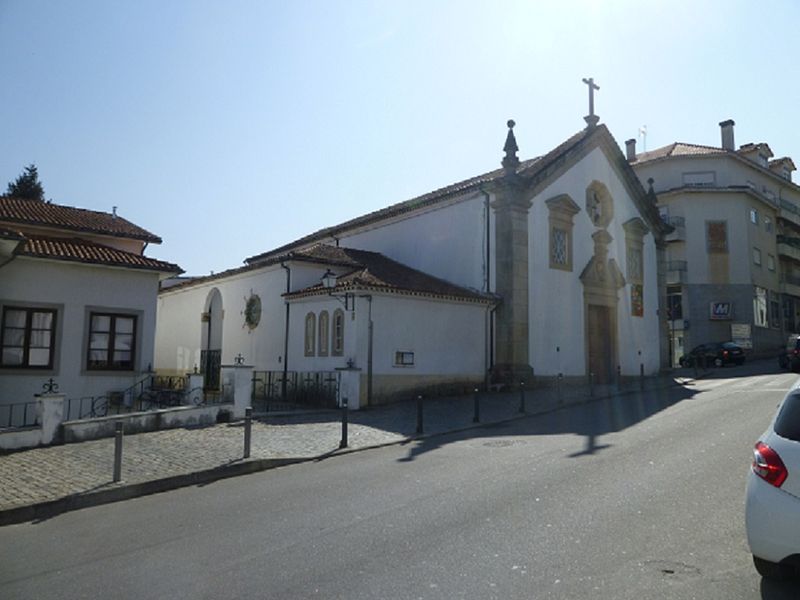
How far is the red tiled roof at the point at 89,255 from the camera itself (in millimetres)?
15406

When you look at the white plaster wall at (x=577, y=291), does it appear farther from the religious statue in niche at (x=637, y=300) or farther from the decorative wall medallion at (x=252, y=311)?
the decorative wall medallion at (x=252, y=311)

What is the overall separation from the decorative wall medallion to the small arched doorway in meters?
2.60

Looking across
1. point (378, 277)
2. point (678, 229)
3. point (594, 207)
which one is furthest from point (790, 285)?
point (378, 277)

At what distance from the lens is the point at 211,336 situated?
89.5ft

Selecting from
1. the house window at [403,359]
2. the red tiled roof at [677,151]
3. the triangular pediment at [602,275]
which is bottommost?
the house window at [403,359]

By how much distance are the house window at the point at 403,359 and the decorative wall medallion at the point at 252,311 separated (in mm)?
A: 6753

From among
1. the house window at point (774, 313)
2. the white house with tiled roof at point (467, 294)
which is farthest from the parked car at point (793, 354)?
the house window at point (774, 313)

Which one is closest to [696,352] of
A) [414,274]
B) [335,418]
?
[414,274]

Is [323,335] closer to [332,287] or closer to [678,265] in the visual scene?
[332,287]

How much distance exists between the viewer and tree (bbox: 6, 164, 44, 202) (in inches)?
1877

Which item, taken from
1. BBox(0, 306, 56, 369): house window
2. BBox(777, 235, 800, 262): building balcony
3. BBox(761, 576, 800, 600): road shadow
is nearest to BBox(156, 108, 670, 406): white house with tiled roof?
BBox(0, 306, 56, 369): house window

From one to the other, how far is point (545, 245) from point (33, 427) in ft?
57.1

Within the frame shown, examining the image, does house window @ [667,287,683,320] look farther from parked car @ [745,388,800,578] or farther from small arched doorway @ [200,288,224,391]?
parked car @ [745,388,800,578]

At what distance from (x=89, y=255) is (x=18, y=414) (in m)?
4.07
